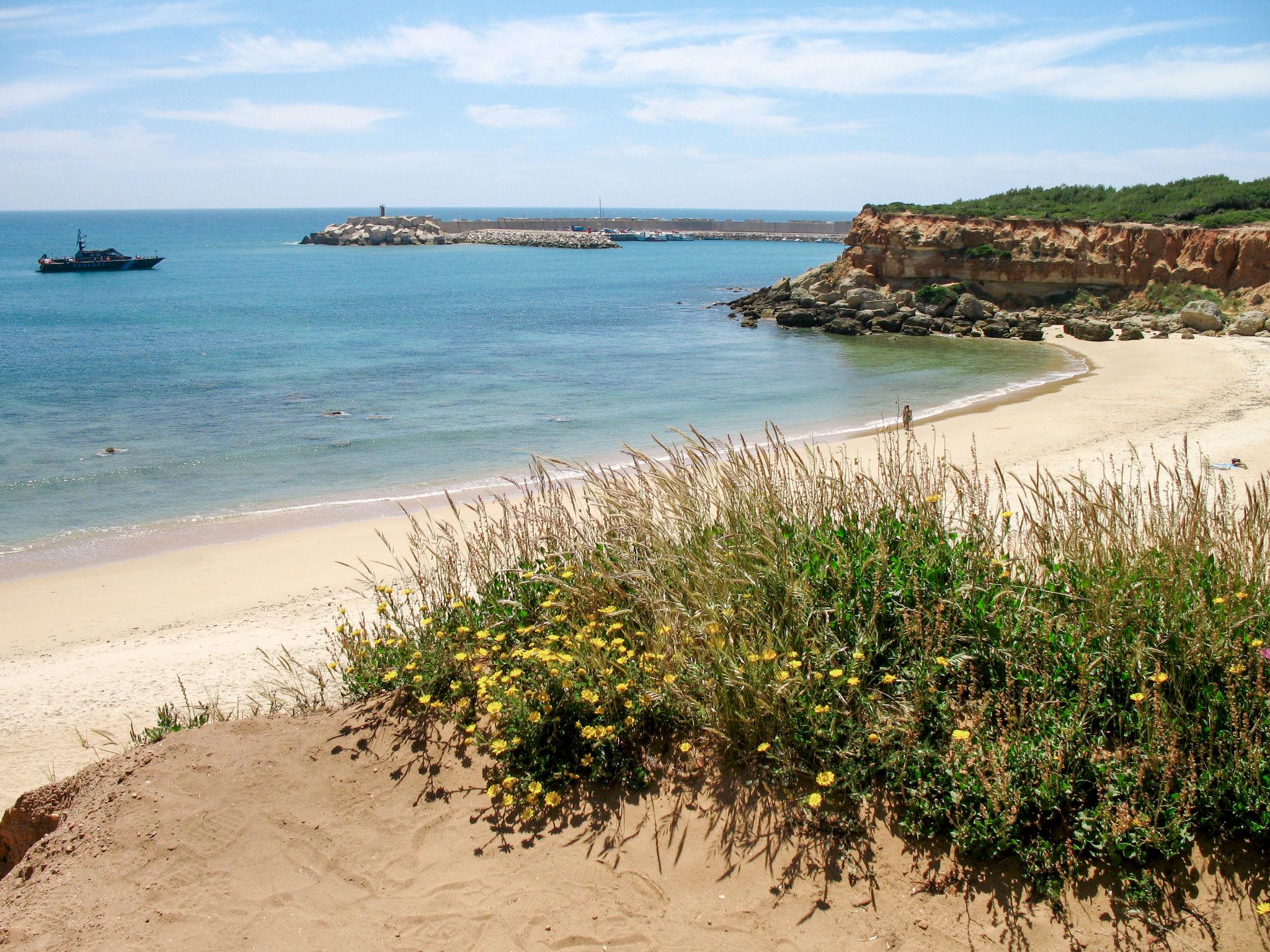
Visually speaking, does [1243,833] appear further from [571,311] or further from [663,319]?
[571,311]

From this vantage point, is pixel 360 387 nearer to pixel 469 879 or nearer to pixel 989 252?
pixel 469 879

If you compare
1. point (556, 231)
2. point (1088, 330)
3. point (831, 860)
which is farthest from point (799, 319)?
point (556, 231)

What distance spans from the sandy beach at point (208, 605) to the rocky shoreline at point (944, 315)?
614 inches

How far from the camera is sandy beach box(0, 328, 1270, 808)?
7.65 metres

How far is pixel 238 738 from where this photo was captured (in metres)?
5.31

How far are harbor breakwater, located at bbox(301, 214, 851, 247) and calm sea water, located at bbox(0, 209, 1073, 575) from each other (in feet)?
189

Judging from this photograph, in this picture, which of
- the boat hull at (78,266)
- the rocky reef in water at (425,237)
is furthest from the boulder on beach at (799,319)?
the rocky reef in water at (425,237)

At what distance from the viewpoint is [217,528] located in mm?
15188

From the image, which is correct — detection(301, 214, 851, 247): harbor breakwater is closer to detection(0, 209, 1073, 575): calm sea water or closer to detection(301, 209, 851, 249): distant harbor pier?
detection(301, 209, 851, 249): distant harbor pier

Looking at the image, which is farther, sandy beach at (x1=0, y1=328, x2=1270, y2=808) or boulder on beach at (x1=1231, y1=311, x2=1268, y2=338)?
boulder on beach at (x1=1231, y1=311, x2=1268, y2=338)

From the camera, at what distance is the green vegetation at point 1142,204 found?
42344mm

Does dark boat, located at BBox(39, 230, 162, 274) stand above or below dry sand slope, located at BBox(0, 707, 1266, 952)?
above

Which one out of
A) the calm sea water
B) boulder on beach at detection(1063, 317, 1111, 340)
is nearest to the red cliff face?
boulder on beach at detection(1063, 317, 1111, 340)

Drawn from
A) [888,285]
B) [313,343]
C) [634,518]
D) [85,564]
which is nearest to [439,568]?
[634,518]
